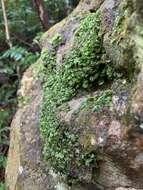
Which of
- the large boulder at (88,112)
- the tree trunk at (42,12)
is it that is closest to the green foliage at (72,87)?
the large boulder at (88,112)

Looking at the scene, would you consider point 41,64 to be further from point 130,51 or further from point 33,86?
point 130,51

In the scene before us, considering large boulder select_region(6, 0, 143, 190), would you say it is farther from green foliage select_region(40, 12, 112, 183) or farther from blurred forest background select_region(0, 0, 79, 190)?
blurred forest background select_region(0, 0, 79, 190)

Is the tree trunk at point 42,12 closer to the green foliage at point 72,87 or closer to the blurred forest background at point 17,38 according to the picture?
the blurred forest background at point 17,38

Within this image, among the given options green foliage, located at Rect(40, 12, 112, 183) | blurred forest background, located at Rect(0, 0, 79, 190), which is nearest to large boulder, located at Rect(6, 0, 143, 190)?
green foliage, located at Rect(40, 12, 112, 183)

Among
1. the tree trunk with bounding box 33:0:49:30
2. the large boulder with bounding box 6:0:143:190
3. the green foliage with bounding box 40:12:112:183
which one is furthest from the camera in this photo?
the tree trunk with bounding box 33:0:49:30

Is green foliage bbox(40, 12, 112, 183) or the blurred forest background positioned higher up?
green foliage bbox(40, 12, 112, 183)

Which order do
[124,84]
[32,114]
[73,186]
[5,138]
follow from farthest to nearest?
[5,138]
[32,114]
[73,186]
[124,84]

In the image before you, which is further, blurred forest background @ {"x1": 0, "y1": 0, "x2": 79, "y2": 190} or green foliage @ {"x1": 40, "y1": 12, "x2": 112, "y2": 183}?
blurred forest background @ {"x1": 0, "y1": 0, "x2": 79, "y2": 190}

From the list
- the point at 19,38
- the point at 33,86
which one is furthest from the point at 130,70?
the point at 19,38
